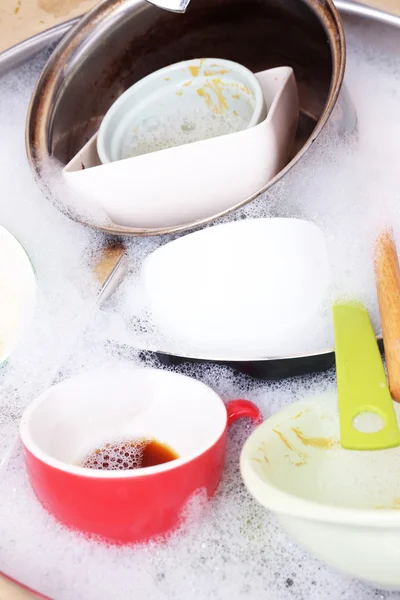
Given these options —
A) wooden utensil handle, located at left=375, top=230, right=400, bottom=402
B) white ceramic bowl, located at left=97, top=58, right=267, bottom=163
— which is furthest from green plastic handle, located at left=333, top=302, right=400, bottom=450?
white ceramic bowl, located at left=97, top=58, right=267, bottom=163

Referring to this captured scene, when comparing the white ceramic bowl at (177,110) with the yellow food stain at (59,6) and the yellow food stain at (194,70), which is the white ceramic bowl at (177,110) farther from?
the yellow food stain at (59,6)

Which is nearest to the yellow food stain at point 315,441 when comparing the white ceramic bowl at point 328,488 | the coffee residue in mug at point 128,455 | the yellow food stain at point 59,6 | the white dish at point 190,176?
the white ceramic bowl at point 328,488

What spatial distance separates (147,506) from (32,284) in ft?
0.97

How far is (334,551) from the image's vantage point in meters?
0.42

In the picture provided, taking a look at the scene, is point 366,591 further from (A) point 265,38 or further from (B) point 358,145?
(A) point 265,38

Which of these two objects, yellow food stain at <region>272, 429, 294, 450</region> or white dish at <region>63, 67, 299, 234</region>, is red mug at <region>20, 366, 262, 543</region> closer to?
yellow food stain at <region>272, 429, 294, 450</region>

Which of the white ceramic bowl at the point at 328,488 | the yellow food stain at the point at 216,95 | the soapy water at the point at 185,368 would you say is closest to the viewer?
the white ceramic bowl at the point at 328,488

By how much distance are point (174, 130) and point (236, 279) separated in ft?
0.69

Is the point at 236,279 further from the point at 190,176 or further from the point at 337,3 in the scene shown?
the point at 337,3

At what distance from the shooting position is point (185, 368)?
2.06ft

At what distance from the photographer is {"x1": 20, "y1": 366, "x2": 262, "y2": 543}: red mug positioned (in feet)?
1.50

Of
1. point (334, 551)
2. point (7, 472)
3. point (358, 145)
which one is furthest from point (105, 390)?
point (358, 145)

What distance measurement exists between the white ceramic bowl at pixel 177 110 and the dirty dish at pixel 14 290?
15 centimetres

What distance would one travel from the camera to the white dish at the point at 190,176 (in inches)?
24.0
